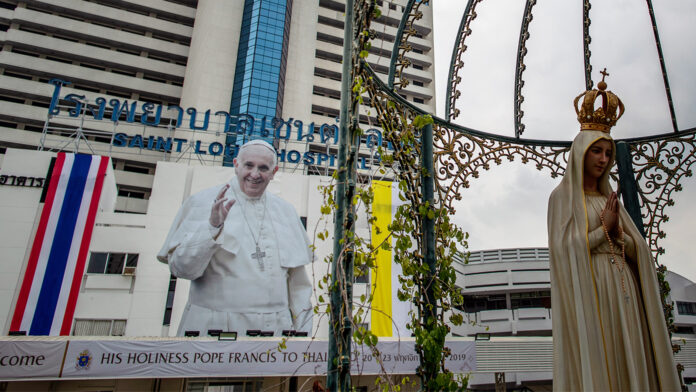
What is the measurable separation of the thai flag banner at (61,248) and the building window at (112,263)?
442mm

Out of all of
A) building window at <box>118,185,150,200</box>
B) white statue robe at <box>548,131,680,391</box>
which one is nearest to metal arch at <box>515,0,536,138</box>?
white statue robe at <box>548,131,680,391</box>

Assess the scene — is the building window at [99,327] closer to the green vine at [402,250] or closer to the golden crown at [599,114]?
the green vine at [402,250]

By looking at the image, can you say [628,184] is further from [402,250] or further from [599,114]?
[402,250]

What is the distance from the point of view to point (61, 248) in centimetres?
1778

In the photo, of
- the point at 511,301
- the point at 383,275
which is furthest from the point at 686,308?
the point at 383,275

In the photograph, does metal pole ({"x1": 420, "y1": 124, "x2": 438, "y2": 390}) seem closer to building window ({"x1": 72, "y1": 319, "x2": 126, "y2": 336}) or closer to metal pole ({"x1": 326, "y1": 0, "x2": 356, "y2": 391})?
metal pole ({"x1": 326, "y1": 0, "x2": 356, "y2": 391})

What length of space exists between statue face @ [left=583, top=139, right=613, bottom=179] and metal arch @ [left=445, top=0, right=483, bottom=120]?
2.10 m

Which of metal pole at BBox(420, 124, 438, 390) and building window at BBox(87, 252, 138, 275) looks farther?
building window at BBox(87, 252, 138, 275)

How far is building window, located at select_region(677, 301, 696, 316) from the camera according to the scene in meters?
35.7

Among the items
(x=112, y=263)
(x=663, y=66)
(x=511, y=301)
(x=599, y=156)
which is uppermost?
(x=511, y=301)

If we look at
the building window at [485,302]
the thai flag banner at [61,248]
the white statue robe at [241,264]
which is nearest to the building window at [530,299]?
the building window at [485,302]

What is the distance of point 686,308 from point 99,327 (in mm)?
42028

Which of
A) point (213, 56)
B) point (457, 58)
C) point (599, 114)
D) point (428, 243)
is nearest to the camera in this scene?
point (599, 114)

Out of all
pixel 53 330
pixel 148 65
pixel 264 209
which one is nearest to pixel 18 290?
pixel 53 330
